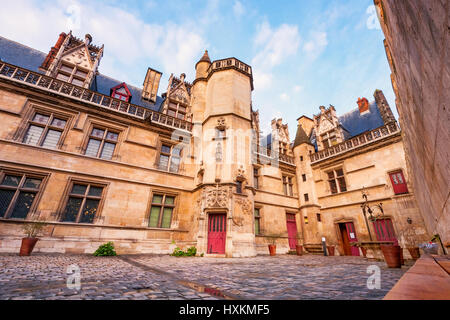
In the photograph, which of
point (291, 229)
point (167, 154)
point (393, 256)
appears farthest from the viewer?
point (291, 229)

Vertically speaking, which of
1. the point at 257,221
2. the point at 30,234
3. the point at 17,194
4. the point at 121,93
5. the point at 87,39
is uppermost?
the point at 87,39

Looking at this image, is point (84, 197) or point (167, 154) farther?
point (167, 154)

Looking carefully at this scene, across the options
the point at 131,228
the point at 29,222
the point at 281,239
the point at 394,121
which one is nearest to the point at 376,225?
the point at 281,239

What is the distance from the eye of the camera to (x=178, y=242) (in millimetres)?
10500

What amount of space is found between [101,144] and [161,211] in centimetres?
487

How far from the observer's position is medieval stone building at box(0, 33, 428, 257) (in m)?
8.78

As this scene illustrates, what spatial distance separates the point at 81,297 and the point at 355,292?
323cm

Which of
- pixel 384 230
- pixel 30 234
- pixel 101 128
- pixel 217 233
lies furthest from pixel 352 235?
pixel 30 234

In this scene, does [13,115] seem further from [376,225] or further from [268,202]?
[376,225]

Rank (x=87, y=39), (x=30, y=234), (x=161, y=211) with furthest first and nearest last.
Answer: (x=87, y=39)
(x=161, y=211)
(x=30, y=234)

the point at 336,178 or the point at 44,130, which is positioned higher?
the point at 336,178

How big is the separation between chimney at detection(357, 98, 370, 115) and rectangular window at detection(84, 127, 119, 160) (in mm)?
20440

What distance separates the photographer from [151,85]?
15.0m

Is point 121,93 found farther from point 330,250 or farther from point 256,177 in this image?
point 330,250
